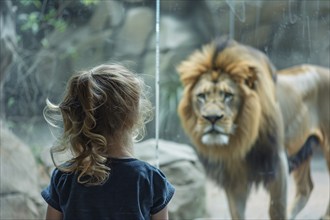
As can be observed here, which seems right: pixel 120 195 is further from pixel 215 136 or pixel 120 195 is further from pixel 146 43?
pixel 146 43

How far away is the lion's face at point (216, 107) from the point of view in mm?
2695

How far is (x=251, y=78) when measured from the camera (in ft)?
8.89

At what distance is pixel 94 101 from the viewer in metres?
1.45

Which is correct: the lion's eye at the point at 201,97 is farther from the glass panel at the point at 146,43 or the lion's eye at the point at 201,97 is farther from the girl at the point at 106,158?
the girl at the point at 106,158

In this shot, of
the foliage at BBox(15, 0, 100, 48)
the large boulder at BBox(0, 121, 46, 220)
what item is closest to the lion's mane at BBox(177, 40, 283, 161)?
the foliage at BBox(15, 0, 100, 48)

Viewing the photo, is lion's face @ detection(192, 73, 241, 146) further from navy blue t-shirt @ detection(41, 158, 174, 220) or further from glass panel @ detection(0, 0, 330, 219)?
navy blue t-shirt @ detection(41, 158, 174, 220)

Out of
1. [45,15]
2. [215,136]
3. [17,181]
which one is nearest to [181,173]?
[215,136]

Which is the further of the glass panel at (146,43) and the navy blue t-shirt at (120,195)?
the glass panel at (146,43)

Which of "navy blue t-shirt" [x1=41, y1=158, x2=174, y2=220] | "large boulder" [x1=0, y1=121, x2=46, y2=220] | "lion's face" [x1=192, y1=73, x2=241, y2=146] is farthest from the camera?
"large boulder" [x1=0, y1=121, x2=46, y2=220]

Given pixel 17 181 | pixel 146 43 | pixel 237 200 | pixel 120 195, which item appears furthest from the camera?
pixel 17 181

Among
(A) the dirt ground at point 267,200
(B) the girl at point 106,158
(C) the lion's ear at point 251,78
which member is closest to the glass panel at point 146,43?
(A) the dirt ground at point 267,200

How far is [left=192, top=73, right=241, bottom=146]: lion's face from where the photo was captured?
8.84 feet

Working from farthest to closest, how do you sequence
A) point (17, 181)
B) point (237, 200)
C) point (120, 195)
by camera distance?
point (17, 181)
point (237, 200)
point (120, 195)

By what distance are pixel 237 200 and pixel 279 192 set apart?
0.18 meters
